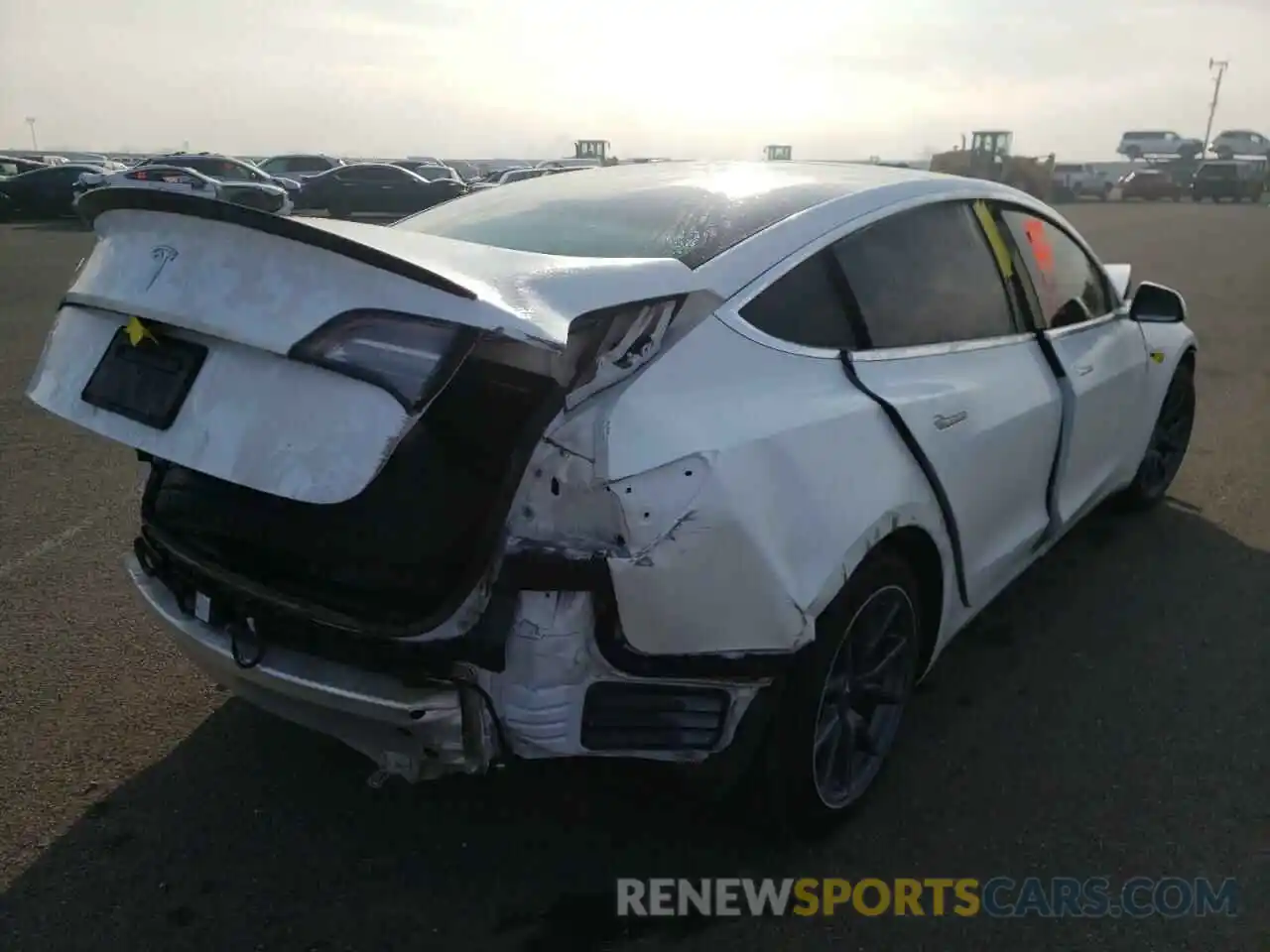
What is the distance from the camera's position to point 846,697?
2.64 m

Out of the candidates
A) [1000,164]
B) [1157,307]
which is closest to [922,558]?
[1157,307]

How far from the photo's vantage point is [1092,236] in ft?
77.5

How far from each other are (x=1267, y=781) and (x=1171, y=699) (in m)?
0.47

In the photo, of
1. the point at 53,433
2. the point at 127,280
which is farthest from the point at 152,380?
the point at 53,433

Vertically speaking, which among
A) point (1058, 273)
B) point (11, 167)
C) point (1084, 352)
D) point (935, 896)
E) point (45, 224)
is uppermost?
point (1058, 273)

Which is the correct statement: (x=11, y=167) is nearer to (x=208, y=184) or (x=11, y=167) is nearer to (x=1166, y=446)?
(x=208, y=184)

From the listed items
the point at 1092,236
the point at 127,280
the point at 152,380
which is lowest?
the point at 1092,236

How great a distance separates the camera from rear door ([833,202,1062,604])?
274 cm

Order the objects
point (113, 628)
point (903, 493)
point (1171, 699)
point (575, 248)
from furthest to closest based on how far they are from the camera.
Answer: point (113, 628)
point (1171, 699)
point (575, 248)
point (903, 493)

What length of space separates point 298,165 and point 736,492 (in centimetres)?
3255

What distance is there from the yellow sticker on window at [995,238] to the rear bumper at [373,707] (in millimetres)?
2394

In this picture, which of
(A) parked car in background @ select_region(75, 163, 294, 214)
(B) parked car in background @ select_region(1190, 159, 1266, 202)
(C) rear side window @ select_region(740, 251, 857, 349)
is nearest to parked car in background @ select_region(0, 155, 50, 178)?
(A) parked car in background @ select_region(75, 163, 294, 214)

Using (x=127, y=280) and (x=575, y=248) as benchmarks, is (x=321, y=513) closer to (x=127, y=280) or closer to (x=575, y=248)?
(x=127, y=280)

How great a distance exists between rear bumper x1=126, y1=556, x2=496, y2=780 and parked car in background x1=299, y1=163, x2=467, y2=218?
1037 inches
